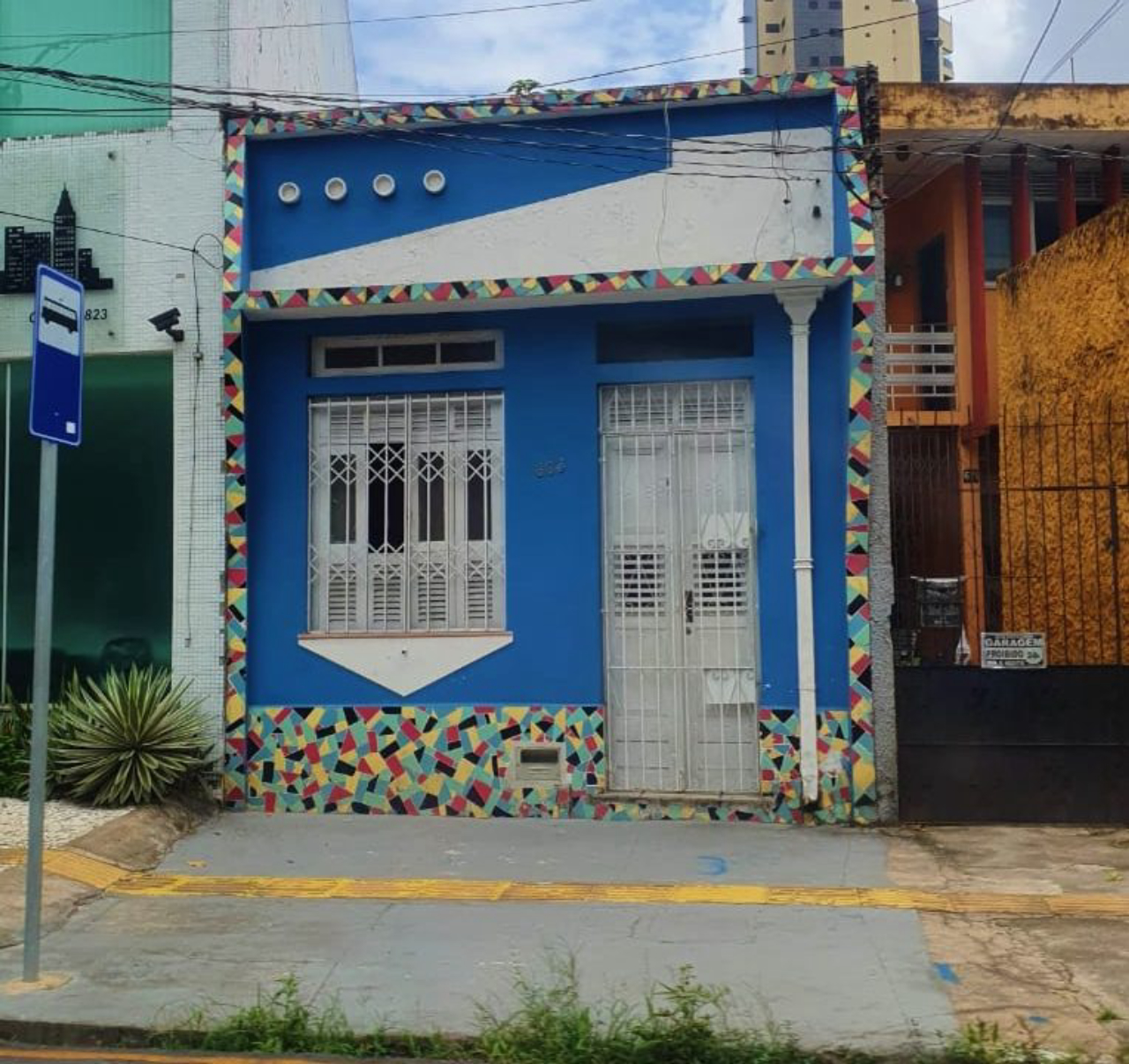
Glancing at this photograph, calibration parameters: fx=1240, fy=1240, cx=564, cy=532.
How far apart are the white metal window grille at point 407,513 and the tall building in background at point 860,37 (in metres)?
50.3

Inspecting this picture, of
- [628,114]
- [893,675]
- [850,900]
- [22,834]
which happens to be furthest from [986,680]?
[22,834]

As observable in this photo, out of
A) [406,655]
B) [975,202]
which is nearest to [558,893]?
[406,655]

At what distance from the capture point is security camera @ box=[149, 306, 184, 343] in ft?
29.5

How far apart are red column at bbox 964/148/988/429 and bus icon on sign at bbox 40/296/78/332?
1225 centimetres

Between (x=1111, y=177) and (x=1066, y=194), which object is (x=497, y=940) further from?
(x=1111, y=177)

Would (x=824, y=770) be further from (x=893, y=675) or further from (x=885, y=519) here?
(x=885, y=519)

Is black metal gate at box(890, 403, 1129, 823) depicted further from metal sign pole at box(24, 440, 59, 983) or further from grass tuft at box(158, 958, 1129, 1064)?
metal sign pole at box(24, 440, 59, 983)

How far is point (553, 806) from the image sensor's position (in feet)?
28.2

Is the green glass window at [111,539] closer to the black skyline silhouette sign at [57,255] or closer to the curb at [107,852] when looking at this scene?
the black skyline silhouette sign at [57,255]

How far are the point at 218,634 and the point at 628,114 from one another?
Answer: 4.71m

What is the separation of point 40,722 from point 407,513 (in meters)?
3.88

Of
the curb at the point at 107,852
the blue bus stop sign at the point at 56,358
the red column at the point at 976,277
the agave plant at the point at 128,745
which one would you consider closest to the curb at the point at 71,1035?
the curb at the point at 107,852

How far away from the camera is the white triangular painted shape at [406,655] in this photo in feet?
28.7

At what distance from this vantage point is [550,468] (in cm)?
880
